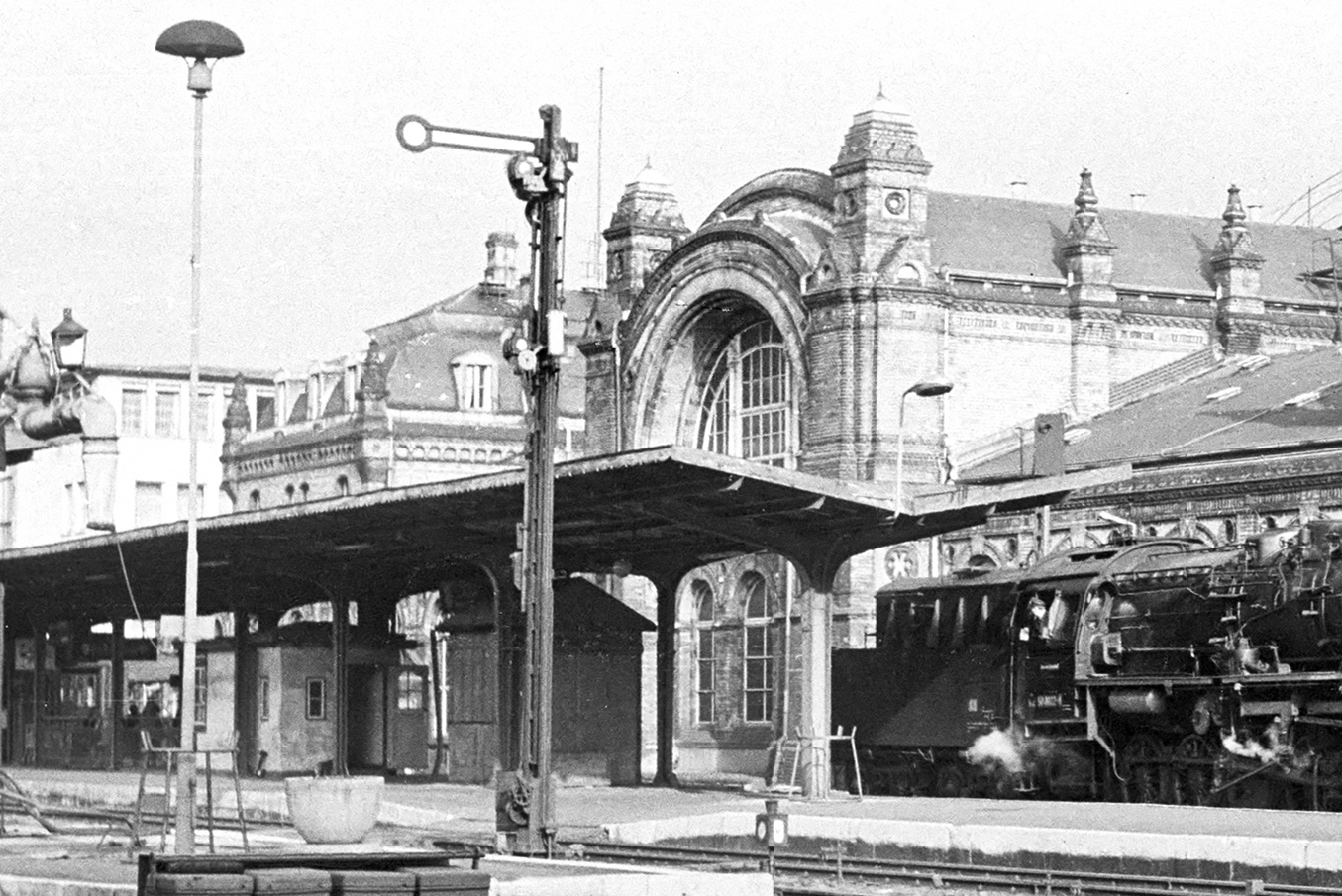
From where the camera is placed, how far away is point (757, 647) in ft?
164

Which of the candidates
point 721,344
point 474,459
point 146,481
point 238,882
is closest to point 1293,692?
point 238,882

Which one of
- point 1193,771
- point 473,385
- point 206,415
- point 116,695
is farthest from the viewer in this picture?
point 206,415

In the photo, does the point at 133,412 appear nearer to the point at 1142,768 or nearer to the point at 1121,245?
the point at 1121,245

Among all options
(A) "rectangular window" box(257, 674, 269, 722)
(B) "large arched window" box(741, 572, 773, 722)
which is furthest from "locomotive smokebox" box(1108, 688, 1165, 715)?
(B) "large arched window" box(741, 572, 773, 722)

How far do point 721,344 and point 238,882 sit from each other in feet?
131

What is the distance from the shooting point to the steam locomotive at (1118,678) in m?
28.0

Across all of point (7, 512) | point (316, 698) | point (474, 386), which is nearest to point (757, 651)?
point (316, 698)

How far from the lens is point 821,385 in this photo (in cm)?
4738

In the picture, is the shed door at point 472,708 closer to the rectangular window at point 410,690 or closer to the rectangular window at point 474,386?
the rectangular window at point 410,690

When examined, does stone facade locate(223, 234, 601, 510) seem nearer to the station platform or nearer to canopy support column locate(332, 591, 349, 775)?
canopy support column locate(332, 591, 349, 775)

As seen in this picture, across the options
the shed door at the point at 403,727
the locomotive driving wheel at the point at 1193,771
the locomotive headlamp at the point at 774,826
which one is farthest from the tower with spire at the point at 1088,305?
the locomotive headlamp at the point at 774,826

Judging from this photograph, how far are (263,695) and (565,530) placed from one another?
10529 millimetres

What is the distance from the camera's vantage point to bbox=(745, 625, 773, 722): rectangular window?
1949 inches

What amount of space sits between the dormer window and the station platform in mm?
32648
